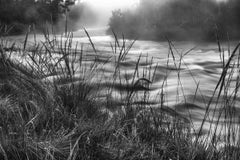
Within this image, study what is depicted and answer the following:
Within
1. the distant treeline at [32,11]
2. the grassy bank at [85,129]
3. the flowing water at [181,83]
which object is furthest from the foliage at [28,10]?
the grassy bank at [85,129]

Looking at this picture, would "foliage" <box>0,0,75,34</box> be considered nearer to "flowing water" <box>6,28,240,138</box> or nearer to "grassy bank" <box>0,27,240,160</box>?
"flowing water" <box>6,28,240,138</box>

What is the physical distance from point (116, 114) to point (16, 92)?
2.35 ft

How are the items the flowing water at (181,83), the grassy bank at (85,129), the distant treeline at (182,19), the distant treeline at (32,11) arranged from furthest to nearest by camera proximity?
the distant treeline at (32,11), the distant treeline at (182,19), the flowing water at (181,83), the grassy bank at (85,129)

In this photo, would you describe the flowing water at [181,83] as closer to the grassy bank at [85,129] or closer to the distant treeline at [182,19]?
the grassy bank at [85,129]

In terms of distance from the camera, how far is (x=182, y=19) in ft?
40.9

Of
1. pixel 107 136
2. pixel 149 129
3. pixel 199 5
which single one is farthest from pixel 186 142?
→ pixel 199 5

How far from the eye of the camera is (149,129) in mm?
1958

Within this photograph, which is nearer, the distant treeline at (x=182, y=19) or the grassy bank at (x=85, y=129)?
the grassy bank at (x=85, y=129)

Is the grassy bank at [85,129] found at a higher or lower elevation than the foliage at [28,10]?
lower

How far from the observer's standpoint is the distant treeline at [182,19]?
38.1ft

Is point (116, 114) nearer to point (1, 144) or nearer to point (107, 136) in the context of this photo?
point (107, 136)

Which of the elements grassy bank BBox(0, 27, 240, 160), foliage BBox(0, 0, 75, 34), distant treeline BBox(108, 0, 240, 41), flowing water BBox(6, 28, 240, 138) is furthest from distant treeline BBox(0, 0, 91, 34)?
grassy bank BBox(0, 27, 240, 160)

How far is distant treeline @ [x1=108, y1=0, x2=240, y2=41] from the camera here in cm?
1162

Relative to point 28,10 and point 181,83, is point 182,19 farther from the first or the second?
point 181,83
